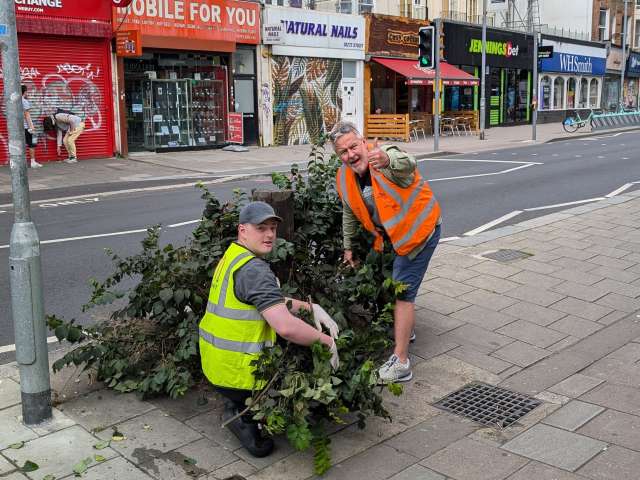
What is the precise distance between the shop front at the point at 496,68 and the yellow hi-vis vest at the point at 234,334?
102 ft

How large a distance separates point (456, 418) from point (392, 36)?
27.7 meters

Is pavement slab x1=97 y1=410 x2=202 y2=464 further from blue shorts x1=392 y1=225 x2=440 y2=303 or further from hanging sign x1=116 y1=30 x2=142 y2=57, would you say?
Result: hanging sign x1=116 y1=30 x2=142 y2=57

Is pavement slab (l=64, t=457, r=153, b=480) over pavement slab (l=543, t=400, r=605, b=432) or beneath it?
over

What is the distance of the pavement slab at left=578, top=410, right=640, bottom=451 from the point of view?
3.91 m

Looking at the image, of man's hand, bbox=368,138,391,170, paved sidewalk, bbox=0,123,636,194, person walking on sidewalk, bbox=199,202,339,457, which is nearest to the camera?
person walking on sidewalk, bbox=199,202,339,457

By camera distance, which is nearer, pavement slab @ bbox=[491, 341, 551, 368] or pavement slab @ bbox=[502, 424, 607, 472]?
pavement slab @ bbox=[502, 424, 607, 472]

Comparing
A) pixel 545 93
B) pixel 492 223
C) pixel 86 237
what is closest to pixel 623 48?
pixel 545 93

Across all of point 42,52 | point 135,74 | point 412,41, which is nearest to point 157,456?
point 42,52

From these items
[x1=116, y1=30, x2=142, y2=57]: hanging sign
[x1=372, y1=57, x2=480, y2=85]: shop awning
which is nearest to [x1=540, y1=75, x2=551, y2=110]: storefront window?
[x1=372, y1=57, x2=480, y2=85]: shop awning

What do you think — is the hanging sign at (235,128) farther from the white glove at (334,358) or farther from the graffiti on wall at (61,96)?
the white glove at (334,358)

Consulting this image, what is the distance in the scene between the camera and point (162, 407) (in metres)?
4.37

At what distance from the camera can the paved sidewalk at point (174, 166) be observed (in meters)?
16.7

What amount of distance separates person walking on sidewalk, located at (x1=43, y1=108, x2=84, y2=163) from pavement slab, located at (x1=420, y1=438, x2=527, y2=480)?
1735cm

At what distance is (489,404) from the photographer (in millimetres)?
4457
